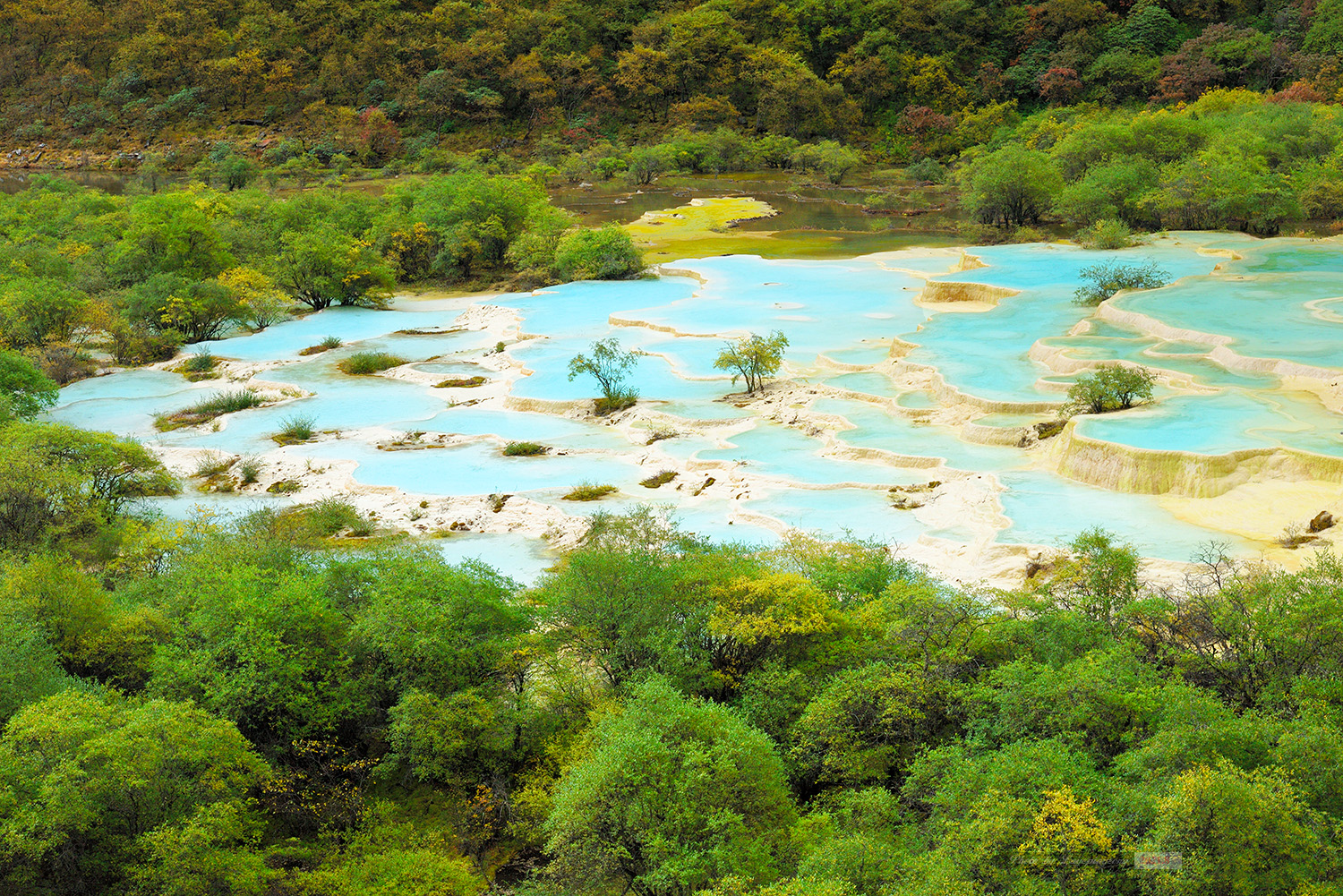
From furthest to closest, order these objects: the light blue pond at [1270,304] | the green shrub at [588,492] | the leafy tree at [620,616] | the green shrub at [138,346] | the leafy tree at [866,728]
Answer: the green shrub at [138,346], the light blue pond at [1270,304], the green shrub at [588,492], the leafy tree at [620,616], the leafy tree at [866,728]

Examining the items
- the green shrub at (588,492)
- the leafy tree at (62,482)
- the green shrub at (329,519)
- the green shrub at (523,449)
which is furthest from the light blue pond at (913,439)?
the leafy tree at (62,482)

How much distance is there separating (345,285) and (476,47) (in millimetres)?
52174

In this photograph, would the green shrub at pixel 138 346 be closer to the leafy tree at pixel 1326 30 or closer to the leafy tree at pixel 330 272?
the leafy tree at pixel 330 272

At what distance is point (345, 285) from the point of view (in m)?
31.4

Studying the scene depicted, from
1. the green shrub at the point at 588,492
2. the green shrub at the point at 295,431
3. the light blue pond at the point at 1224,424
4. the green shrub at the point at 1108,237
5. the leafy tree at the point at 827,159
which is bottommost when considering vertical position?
the green shrub at the point at 588,492

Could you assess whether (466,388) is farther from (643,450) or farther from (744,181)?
(744,181)

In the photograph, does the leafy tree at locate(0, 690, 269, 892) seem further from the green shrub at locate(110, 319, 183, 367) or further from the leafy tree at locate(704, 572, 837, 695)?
the green shrub at locate(110, 319, 183, 367)

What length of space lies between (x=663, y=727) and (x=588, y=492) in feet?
29.5

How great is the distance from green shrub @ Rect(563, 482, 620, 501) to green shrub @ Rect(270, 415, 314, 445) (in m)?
6.40

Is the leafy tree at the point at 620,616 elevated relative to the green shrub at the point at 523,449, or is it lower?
elevated

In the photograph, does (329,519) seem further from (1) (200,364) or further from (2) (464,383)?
(1) (200,364)

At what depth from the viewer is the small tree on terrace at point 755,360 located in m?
21.2

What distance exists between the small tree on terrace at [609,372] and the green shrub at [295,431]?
17.4ft

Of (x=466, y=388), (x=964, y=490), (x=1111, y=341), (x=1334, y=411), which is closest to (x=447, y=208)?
(x=466, y=388)
